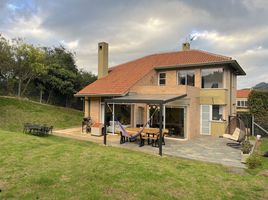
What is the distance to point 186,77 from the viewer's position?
2272 cm

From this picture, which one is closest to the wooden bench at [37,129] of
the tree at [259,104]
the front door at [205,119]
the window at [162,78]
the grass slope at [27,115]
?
the grass slope at [27,115]

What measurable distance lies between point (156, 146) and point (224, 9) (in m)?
11.5

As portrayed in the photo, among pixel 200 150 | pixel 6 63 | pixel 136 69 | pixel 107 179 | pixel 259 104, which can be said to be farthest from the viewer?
pixel 6 63

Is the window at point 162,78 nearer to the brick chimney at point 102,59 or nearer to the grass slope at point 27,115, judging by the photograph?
the brick chimney at point 102,59

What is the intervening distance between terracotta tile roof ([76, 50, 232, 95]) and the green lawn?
11.2m

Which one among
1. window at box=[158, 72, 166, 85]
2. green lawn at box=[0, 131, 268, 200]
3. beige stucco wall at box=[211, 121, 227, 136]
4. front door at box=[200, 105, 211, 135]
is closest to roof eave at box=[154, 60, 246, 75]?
window at box=[158, 72, 166, 85]

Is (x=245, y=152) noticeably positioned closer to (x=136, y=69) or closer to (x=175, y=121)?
(x=175, y=121)

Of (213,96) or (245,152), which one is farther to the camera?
(213,96)

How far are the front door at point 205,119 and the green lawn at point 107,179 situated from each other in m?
10.4

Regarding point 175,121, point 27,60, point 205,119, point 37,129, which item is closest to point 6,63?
point 27,60

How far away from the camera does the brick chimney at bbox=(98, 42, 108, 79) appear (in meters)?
26.5

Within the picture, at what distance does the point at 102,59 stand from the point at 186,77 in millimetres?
9779

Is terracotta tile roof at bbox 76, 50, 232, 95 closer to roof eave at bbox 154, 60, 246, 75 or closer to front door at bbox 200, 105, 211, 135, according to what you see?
roof eave at bbox 154, 60, 246, 75

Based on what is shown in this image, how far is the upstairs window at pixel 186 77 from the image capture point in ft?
73.4
